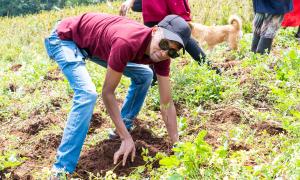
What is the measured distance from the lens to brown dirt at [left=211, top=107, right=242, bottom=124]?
3904 mm

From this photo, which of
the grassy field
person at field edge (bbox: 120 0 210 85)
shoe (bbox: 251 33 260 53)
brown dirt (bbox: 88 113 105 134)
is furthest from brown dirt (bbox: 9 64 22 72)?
shoe (bbox: 251 33 260 53)

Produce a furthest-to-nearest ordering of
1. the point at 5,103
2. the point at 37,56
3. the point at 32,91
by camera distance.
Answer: the point at 37,56
the point at 32,91
the point at 5,103

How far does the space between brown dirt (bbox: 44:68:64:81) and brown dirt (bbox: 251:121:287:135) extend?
319 centimetres

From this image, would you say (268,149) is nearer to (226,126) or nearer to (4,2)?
(226,126)

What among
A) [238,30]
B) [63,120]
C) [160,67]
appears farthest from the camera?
[238,30]

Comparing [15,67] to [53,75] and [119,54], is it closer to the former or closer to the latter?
[53,75]

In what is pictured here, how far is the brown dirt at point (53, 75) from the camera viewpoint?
6004 mm

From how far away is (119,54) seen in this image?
276cm

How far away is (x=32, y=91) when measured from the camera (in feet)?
18.6

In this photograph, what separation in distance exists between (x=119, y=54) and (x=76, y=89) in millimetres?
509

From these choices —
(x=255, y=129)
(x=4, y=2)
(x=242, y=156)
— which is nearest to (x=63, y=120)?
(x=255, y=129)

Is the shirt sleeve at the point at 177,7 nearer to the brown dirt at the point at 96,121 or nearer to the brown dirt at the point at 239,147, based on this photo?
the brown dirt at the point at 96,121

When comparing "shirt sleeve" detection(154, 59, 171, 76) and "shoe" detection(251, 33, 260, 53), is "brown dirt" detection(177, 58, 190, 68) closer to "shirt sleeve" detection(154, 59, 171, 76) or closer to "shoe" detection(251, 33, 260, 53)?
"shoe" detection(251, 33, 260, 53)

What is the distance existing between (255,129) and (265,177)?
121cm
